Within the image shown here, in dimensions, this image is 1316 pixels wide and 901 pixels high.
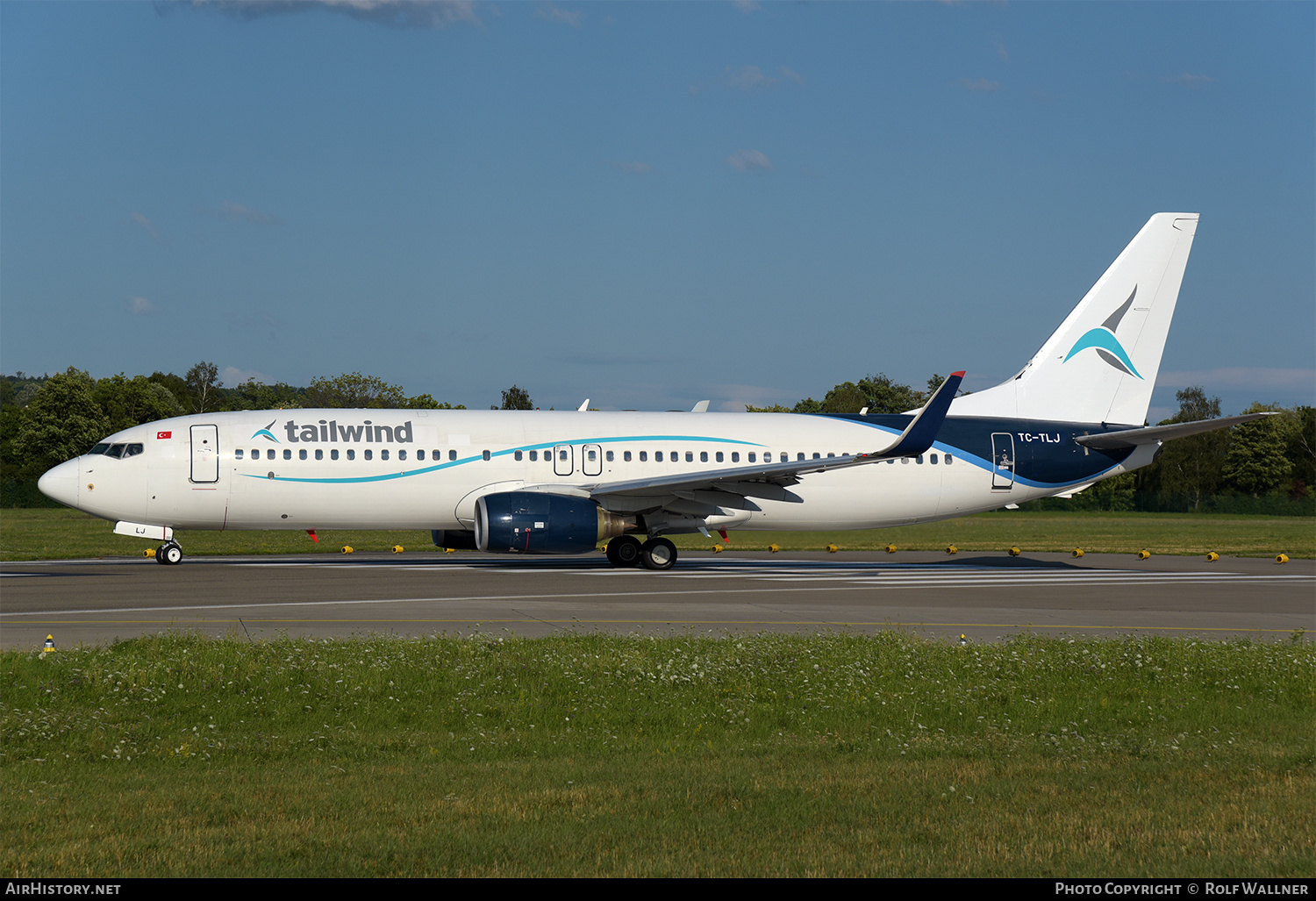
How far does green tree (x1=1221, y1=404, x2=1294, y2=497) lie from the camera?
104062 mm

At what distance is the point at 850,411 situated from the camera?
352ft

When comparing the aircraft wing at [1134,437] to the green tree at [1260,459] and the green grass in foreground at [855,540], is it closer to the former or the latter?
the green grass in foreground at [855,540]

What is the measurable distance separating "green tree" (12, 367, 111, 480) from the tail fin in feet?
269

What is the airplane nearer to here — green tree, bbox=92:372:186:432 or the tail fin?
the tail fin

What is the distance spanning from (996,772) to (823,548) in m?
30.8

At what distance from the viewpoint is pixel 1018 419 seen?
31812 millimetres

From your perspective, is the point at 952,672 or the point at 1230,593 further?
the point at 1230,593

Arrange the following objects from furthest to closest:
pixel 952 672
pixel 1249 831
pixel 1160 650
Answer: pixel 1160 650, pixel 952 672, pixel 1249 831

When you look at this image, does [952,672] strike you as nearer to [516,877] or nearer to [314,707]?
[314,707]

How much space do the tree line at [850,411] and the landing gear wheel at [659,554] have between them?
55.2m

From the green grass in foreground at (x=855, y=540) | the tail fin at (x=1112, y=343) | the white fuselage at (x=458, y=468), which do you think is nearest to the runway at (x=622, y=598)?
the white fuselage at (x=458, y=468)

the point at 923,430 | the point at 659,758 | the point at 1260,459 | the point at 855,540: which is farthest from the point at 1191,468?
the point at 659,758
